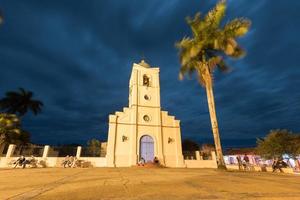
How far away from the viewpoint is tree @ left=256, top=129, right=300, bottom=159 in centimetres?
2539

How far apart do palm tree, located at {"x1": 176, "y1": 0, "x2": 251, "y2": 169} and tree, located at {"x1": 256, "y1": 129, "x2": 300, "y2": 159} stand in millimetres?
18094

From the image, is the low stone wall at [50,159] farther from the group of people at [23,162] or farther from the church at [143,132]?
the church at [143,132]

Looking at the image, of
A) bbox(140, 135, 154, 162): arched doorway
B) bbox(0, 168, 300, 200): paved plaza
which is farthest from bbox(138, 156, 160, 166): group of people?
bbox(0, 168, 300, 200): paved plaza

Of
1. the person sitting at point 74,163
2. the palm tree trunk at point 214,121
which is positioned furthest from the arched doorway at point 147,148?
the palm tree trunk at point 214,121

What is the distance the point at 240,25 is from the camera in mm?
14227

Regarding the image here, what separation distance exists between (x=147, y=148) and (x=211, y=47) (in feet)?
45.6

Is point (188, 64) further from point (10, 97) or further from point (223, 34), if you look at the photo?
point (10, 97)

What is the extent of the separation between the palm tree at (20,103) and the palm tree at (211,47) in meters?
30.3

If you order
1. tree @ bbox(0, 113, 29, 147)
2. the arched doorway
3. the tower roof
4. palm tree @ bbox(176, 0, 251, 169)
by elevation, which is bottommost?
the arched doorway

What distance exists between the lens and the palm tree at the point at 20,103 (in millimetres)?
32475

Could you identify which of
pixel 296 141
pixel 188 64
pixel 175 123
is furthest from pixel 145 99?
pixel 296 141

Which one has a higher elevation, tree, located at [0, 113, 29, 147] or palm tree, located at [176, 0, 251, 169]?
palm tree, located at [176, 0, 251, 169]

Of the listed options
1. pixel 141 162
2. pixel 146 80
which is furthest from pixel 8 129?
pixel 146 80

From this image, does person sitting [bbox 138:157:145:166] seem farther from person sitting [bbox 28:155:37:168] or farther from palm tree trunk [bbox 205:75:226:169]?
person sitting [bbox 28:155:37:168]
